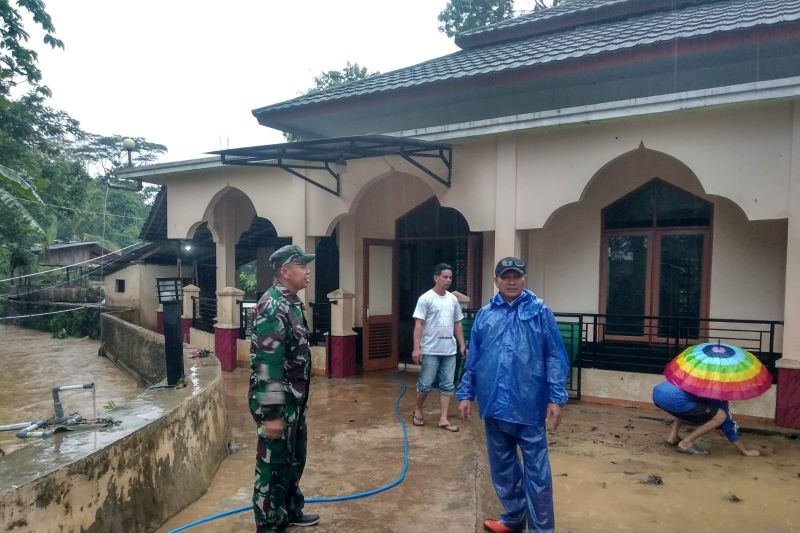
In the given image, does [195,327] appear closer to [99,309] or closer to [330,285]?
[330,285]

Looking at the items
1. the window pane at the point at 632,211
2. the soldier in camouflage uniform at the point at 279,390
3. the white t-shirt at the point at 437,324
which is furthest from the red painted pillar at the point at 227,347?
the soldier in camouflage uniform at the point at 279,390

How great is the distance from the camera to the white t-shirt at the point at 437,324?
575 centimetres

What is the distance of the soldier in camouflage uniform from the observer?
10.5ft

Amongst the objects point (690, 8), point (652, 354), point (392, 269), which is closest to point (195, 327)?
point (392, 269)

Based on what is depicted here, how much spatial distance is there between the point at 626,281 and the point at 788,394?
2.47 m

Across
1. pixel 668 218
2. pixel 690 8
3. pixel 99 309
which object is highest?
pixel 690 8

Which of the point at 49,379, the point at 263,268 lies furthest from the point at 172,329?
the point at 263,268

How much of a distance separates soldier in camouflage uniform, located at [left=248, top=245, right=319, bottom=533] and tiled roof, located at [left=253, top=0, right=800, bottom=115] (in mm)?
5867

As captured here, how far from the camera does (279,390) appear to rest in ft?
10.5

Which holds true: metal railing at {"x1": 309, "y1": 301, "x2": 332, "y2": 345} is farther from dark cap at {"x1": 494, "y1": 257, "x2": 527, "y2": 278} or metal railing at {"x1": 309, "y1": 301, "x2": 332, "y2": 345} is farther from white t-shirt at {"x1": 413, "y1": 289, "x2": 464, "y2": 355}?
dark cap at {"x1": 494, "y1": 257, "x2": 527, "y2": 278}

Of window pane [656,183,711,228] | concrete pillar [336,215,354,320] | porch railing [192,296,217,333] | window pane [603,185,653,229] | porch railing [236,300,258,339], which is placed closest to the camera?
window pane [656,183,711,228]

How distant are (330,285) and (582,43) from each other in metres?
6.11

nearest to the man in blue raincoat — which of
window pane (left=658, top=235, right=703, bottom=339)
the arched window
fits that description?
the arched window

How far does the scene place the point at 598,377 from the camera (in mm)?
6922
